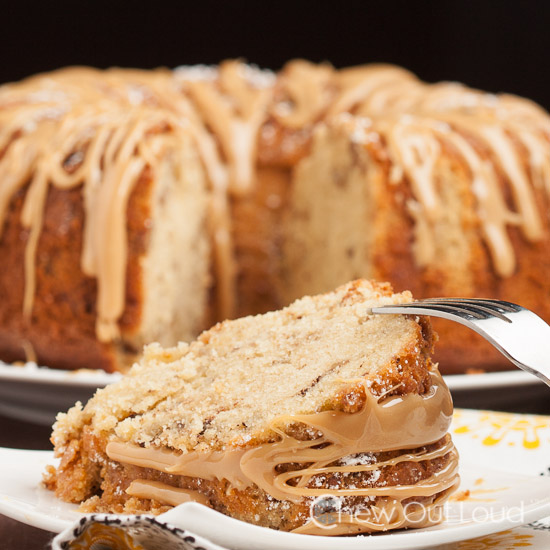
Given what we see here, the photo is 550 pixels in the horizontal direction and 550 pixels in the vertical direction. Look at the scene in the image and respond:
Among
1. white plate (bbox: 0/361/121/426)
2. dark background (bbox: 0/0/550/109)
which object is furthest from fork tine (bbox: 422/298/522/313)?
dark background (bbox: 0/0/550/109)

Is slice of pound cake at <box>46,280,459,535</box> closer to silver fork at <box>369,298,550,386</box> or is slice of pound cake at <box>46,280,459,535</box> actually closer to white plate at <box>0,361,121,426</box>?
silver fork at <box>369,298,550,386</box>

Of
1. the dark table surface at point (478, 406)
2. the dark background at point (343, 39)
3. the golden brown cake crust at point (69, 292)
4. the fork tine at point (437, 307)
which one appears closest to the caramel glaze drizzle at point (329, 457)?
the fork tine at point (437, 307)

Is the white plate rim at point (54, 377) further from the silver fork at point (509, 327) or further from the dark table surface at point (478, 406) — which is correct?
the silver fork at point (509, 327)

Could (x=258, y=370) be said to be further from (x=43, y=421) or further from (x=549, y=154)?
(x=549, y=154)

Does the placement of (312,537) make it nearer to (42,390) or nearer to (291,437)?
(291,437)

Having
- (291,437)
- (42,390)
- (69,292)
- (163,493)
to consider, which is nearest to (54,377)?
(42,390)

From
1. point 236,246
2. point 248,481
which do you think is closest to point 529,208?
point 236,246
